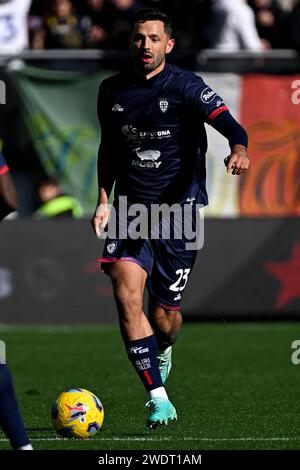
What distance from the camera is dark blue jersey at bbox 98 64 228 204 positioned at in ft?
26.5

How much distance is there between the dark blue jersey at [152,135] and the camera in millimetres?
8086

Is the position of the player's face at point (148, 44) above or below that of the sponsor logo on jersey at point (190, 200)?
above

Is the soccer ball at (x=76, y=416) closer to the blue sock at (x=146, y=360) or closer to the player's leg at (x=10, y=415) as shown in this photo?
the blue sock at (x=146, y=360)

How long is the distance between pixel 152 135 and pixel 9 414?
112 inches

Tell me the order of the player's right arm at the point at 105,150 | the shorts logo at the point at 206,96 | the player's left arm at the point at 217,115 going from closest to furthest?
the player's left arm at the point at 217,115
the shorts logo at the point at 206,96
the player's right arm at the point at 105,150

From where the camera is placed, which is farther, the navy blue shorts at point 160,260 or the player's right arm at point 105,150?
the player's right arm at point 105,150

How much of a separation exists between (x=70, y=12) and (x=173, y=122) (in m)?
8.79

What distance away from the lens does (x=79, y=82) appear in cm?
1517

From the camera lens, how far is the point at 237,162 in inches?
288

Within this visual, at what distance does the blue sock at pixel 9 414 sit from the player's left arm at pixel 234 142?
212cm

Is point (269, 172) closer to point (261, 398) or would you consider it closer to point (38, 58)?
point (38, 58)

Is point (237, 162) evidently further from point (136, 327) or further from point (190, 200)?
point (136, 327)

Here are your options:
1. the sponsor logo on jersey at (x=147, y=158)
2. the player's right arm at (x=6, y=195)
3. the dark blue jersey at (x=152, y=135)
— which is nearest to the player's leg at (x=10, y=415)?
the player's right arm at (x=6, y=195)
